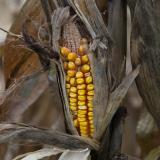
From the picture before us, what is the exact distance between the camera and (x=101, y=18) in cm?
122

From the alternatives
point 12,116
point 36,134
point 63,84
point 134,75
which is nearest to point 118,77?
point 134,75

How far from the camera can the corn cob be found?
1.21 m

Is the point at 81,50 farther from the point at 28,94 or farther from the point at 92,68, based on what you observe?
the point at 28,94

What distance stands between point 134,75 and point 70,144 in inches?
11.2

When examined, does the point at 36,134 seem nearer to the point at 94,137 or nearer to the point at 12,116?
the point at 94,137

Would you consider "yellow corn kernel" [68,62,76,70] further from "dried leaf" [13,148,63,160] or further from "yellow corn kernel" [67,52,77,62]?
"dried leaf" [13,148,63,160]

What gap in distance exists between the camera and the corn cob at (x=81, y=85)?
1207 mm

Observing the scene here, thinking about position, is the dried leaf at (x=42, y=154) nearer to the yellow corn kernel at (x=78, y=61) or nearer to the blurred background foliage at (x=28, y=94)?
the blurred background foliage at (x=28, y=94)

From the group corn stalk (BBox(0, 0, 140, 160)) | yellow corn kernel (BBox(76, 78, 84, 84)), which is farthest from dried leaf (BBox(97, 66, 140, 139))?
yellow corn kernel (BBox(76, 78, 84, 84))

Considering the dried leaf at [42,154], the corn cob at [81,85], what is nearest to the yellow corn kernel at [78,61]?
the corn cob at [81,85]

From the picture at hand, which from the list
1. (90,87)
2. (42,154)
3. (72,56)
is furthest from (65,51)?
(42,154)

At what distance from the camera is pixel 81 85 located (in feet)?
3.92

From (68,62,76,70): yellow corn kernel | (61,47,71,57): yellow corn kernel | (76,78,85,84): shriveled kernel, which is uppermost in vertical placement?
(61,47,71,57): yellow corn kernel

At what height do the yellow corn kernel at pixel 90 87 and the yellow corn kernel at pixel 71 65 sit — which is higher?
the yellow corn kernel at pixel 71 65
